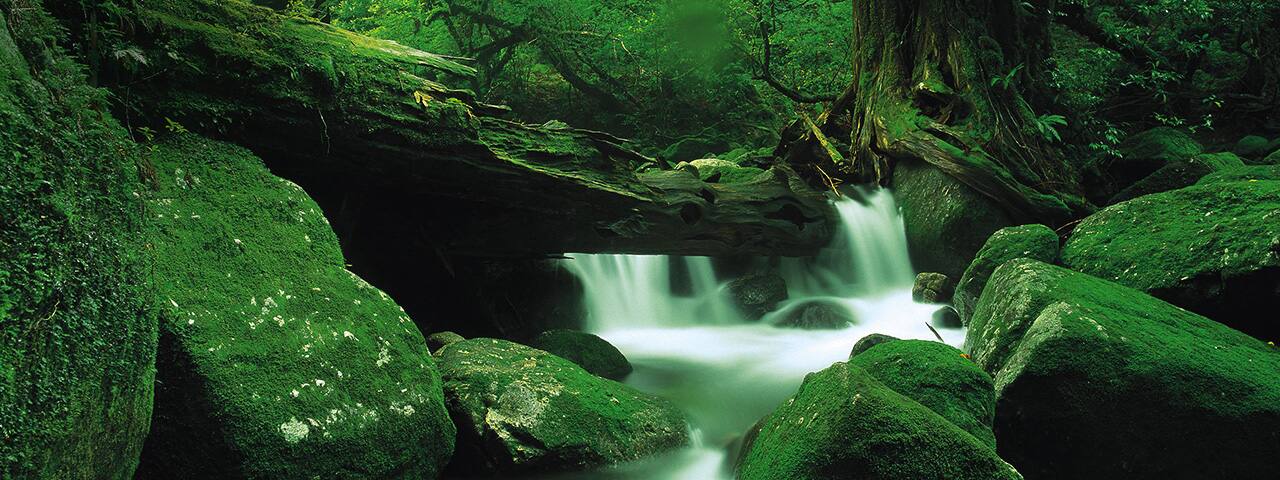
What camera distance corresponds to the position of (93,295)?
2346 mm

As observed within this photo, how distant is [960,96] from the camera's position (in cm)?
934

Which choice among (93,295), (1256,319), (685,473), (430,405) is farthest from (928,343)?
(93,295)

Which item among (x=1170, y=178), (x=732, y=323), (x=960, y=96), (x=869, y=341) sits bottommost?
(x=732, y=323)

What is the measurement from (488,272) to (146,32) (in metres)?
3.94

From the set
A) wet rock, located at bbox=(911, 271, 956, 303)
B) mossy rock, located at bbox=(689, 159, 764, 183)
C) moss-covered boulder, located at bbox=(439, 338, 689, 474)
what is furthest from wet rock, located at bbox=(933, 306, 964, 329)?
moss-covered boulder, located at bbox=(439, 338, 689, 474)

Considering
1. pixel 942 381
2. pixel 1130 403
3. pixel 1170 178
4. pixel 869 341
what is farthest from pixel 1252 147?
pixel 942 381

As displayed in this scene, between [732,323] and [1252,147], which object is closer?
[732,323]

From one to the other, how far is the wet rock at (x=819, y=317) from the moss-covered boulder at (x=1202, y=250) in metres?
2.13

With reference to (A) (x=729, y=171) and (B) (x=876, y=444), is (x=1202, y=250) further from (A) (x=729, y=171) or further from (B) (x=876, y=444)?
(A) (x=729, y=171)

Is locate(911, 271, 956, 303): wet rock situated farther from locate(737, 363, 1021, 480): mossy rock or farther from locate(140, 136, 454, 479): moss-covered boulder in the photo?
locate(140, 136, 454, 479): moss-covered boulder

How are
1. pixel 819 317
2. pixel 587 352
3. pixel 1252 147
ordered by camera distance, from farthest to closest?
pixel 1252 147 → pixel 819 317 → pixel 587 352

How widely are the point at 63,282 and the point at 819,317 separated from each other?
22.2 ft

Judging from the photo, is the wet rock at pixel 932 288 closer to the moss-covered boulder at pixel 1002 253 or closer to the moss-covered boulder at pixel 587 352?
the moss-covered boulder at pixel 1002 253

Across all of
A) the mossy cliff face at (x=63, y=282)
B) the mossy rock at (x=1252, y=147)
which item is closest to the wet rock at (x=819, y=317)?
the mossy cliff face at (x=63, y=282)
